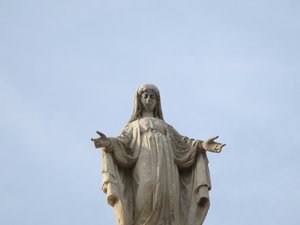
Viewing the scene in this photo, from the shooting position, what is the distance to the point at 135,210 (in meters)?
21.9

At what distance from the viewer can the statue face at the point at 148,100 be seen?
24.2 metres

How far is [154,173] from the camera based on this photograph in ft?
72.6

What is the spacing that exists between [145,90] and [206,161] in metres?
2.64

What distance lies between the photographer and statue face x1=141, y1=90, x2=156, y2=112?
79.3 ft

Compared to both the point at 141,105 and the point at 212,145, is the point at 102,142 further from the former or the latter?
the point at 212,145

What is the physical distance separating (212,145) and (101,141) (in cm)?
290

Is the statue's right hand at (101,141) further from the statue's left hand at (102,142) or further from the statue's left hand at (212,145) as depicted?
the statue's left hand at (212,145)

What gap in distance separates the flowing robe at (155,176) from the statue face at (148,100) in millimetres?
436

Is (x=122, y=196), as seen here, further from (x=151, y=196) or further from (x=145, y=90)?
(x=145, y=90)

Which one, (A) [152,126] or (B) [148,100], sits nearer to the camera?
(A) [152,126]

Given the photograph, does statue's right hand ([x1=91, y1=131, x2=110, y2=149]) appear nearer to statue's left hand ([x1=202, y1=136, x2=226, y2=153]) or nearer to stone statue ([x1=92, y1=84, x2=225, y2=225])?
stone statue ([x1=92, y1=84, x2=225, y2=225])

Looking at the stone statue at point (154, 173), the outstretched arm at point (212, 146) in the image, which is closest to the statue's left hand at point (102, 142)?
the stone statue at point (154, 173)

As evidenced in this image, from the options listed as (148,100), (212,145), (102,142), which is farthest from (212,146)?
(102,142)

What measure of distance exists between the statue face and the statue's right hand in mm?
2125
